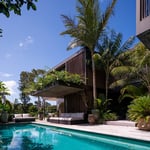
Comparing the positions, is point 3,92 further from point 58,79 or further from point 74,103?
point 58,79

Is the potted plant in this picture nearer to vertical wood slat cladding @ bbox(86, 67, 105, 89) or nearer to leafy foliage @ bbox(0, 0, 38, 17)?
vertical wood slat cladding @ bbox(86, 67, 105, 89)

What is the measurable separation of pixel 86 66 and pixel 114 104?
3723 millimetres

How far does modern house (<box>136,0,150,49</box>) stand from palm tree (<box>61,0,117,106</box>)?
8831mm

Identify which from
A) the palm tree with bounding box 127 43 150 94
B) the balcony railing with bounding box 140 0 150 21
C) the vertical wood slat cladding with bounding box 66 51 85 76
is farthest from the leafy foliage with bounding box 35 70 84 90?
the balcony railing with bounding box 140 0 150 21

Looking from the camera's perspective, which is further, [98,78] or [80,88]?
[98,78]

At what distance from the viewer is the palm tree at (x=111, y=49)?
50.3ft

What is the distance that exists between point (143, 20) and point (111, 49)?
9.75 metres

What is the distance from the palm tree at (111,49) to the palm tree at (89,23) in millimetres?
666

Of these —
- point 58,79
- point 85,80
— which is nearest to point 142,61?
point 58,79

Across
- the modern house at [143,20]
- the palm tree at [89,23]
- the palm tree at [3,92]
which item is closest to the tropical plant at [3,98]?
the palm tree at [3,92]

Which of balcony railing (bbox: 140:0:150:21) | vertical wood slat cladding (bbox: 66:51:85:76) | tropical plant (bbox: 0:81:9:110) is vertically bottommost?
tropical plant (bbox: 0:81:9:110)

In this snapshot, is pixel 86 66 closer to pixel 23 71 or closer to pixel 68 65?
pixel 68 65

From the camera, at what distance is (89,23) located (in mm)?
14867

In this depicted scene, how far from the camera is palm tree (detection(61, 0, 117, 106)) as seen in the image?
14.9m
